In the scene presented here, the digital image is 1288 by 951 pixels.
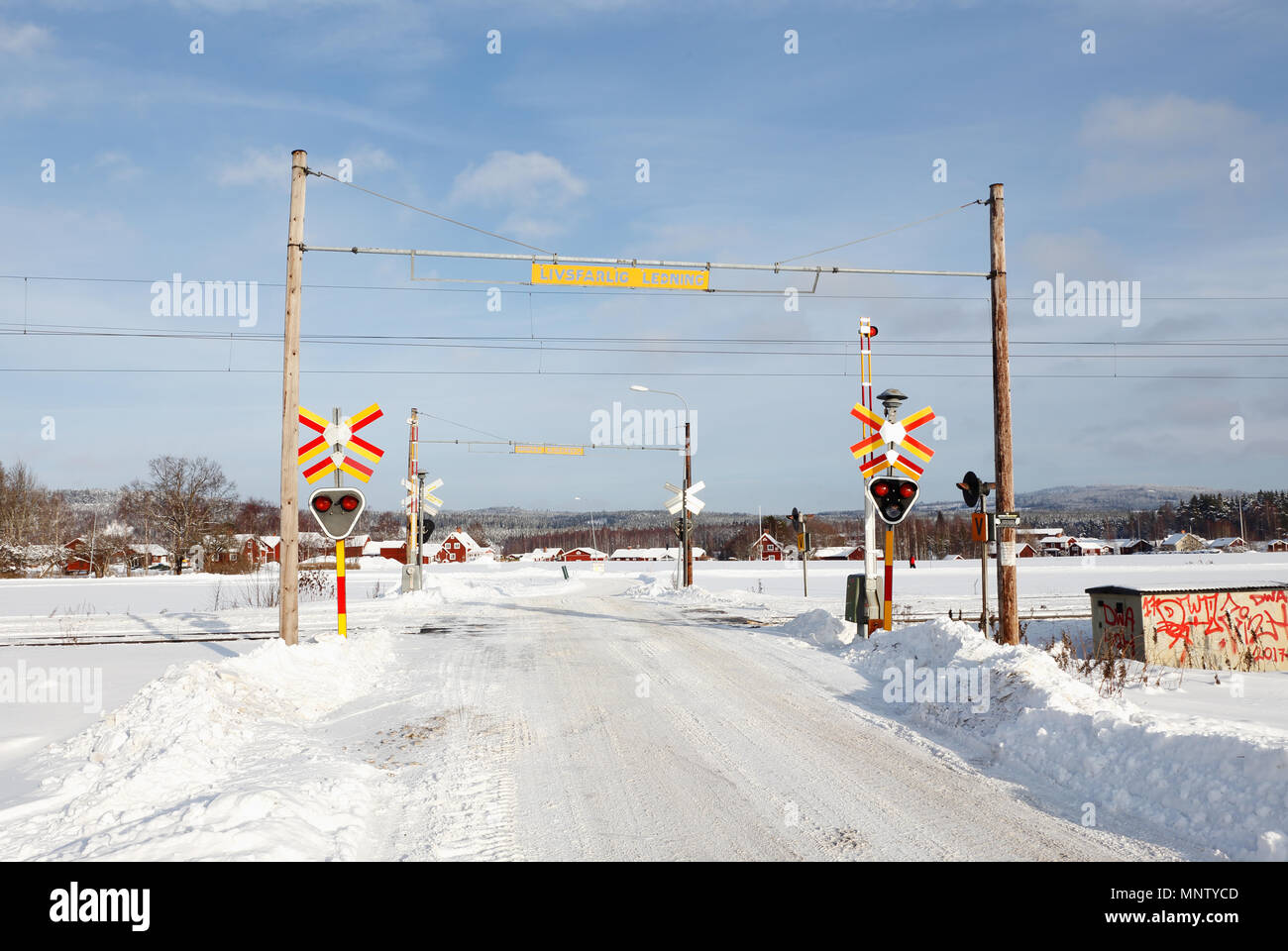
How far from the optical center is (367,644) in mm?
13961

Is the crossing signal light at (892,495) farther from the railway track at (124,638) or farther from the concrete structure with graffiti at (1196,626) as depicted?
the railway track at (124,638)

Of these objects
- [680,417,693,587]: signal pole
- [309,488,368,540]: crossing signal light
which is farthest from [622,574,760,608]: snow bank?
[309,488,368,540]: crossing signal light

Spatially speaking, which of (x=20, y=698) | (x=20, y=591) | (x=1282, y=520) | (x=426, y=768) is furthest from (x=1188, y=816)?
(x=1282, y=520)

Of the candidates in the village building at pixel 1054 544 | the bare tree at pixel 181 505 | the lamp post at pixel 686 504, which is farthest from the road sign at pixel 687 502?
the village building at pixel 1054 544

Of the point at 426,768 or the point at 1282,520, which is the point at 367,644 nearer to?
the point at 426,768

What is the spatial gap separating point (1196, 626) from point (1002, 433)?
16.9 ft

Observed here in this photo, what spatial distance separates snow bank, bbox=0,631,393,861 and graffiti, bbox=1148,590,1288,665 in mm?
13468

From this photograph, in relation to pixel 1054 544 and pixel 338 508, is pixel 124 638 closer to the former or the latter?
pixel 338 508

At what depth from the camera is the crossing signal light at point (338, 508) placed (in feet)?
42.8

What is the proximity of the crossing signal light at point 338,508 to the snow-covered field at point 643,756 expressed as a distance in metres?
1.84

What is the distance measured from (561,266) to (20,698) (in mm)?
9798

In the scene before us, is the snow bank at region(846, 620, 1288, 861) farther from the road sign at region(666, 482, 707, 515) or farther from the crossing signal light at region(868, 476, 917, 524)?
the road sign at region(666, 482, 707, 515)

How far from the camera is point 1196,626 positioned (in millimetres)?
14109
